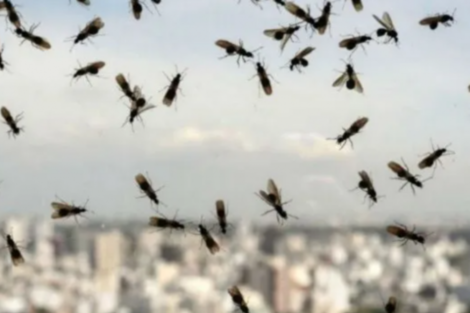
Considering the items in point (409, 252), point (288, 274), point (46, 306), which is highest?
point (409, 252)

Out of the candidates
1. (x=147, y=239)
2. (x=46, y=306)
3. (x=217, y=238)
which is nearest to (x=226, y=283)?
(x=217, y=238)

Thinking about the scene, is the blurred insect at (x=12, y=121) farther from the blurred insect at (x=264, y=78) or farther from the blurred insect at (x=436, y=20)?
the blurred insect at (x=436, y=20)

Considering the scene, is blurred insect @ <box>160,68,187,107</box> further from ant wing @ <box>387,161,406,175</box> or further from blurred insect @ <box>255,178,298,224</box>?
ant wing @ <box>387,161,406,175</box>

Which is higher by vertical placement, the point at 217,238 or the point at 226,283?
the point at 217,238

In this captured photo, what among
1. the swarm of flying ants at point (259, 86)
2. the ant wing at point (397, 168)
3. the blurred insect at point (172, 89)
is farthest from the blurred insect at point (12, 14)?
the ant wing at point (397, 168)

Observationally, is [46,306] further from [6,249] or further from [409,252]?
[409,252]

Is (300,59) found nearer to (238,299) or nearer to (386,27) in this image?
(386,27)
